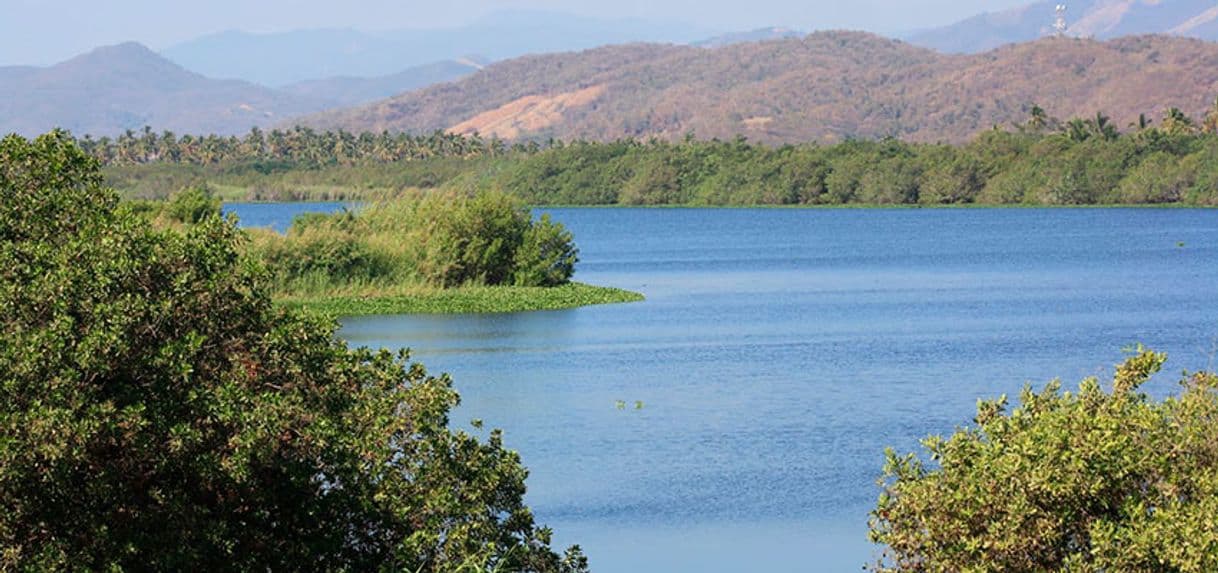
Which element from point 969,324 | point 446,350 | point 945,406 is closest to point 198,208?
point 446,350

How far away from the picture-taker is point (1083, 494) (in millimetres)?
11953

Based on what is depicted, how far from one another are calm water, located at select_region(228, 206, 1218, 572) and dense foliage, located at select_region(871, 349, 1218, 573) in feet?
22.5

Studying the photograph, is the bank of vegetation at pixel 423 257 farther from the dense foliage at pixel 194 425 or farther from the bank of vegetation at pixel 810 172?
the bank of vegetation at pixel 810 172

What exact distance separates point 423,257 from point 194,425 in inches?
1644

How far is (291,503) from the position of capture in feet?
41.0

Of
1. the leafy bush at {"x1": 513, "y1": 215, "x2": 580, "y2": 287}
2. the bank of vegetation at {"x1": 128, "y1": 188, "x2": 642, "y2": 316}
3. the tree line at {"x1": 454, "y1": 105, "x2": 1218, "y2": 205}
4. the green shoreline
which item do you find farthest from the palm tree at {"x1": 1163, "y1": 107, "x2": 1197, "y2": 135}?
the bank of vegetation at {"x1": 128, "y1": 188, "x2": 642, "y2": 316}

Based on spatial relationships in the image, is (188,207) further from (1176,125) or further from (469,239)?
(1176,125)

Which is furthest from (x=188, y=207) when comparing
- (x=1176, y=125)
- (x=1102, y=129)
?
(x=1102, y=129)

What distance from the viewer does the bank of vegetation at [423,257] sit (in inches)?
1964

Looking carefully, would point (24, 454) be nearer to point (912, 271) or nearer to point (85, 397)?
point (85, 397)

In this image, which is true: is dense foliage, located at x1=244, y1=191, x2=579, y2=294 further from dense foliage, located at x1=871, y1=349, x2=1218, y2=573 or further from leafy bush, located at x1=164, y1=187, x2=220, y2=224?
dense foliage, located at x1=871, y1=349, x2=1218, y2=573

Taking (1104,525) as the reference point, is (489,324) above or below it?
below

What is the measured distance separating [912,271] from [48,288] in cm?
6111

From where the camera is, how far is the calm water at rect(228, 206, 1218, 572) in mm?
22047
